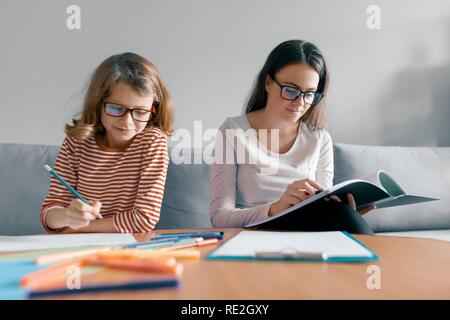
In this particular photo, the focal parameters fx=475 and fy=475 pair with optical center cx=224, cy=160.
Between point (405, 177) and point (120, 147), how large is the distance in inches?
43.1

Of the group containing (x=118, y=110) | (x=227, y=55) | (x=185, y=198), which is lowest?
(x=185, y=198)

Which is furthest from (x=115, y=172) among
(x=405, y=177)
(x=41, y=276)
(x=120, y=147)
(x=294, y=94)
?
(x=405, y=177)

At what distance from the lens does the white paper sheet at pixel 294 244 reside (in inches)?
22.7

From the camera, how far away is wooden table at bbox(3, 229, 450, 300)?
0.41 metres

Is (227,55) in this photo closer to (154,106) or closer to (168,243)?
(154,106)

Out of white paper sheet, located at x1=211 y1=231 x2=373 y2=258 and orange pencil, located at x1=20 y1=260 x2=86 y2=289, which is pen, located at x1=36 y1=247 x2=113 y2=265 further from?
→ white paper sheet, located at x1=211 y1=231 x2=373 y2=258

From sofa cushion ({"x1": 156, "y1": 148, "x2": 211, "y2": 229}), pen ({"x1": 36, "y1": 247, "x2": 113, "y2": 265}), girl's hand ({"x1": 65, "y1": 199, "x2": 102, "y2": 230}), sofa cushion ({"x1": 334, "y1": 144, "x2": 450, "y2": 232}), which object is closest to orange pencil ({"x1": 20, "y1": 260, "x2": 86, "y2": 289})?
pen ({"x1": 36, "y1": 247, "x2": 113, "y2": 265})

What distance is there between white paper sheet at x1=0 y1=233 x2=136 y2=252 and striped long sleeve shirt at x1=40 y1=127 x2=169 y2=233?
33 cm

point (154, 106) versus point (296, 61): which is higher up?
point (296, 61)

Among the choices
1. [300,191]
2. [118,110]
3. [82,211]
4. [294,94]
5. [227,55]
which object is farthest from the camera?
[227,55]

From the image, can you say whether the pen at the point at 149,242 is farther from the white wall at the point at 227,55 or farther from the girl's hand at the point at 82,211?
the white wall at the point at 227,55

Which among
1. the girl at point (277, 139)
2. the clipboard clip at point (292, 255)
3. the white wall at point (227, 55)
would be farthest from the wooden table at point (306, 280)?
the white wall at point (227, 55)

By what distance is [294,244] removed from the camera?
648 mm

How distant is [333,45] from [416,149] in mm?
550
